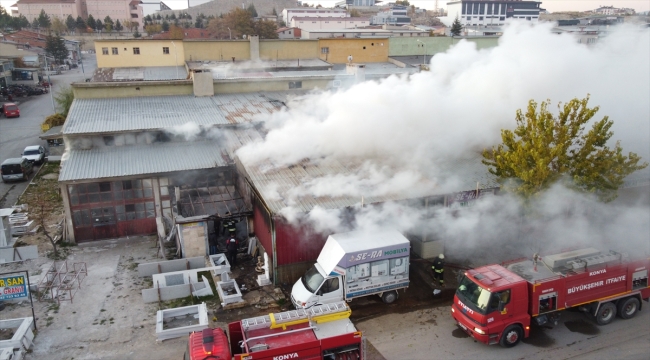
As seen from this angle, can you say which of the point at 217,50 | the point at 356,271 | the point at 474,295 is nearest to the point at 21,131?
the point at 217,50

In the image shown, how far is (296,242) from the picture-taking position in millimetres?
14484

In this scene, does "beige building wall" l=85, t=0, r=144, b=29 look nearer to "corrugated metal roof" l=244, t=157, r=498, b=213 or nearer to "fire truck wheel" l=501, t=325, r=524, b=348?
"corrugated metal roof" l=244, t=157, r=498, b=213

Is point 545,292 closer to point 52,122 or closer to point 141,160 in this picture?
point 141,160

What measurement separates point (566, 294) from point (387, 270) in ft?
14.6

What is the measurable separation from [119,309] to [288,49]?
28150 millimetres

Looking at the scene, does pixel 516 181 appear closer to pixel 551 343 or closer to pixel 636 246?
pixel 636 246

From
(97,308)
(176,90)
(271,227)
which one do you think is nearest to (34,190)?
(176,90)

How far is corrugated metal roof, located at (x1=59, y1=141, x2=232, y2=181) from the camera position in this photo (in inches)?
686

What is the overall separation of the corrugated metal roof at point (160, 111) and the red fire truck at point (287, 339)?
39.0ft

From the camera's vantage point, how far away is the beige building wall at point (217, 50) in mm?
35688

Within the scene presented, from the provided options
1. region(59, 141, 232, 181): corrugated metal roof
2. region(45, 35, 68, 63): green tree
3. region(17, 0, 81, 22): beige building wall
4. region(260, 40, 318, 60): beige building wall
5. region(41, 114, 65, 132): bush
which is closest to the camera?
region(59, 141, 232, 181): corrugated metal roof

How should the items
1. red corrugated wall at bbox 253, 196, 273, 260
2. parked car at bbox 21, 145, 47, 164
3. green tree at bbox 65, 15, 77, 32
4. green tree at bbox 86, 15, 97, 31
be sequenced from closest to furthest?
red corrugated wall at bbox 253, 196, 273, 260, parked car at bbox 21, 145, 47, 164, green tree at bbox 65, 15, 77, 32, green tree at bbox 86, 15, 97, 31

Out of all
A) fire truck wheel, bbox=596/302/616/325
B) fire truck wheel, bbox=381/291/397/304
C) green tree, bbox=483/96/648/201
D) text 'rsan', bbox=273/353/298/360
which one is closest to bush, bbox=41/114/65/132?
fire truck wheel, bbox=381/291/397/304

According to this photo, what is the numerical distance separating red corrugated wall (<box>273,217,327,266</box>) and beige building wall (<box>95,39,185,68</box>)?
85.2 ft
